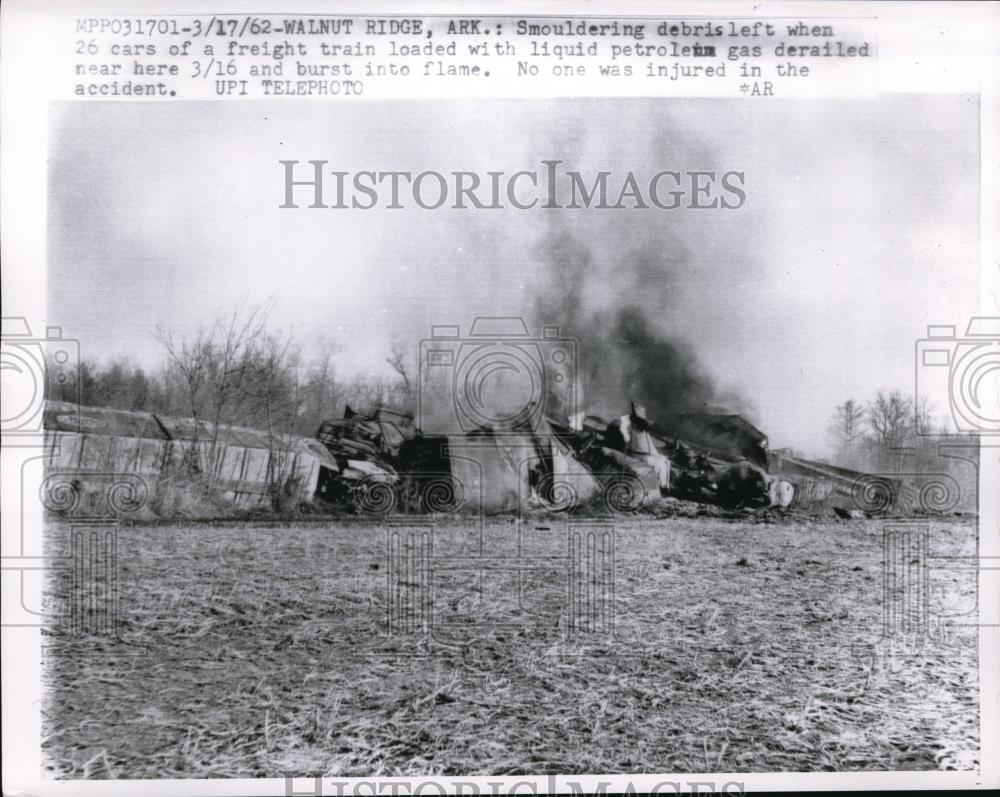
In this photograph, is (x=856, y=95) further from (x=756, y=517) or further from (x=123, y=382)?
(x=123, y=382)

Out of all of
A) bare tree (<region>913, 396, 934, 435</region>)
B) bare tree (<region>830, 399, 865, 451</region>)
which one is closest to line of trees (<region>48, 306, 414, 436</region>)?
bare tree (<region>830, 399, 865, 451</region>)

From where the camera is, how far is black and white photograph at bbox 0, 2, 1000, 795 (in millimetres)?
3582

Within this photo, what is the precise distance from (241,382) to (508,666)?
6.39ft

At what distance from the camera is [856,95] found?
12.0 ft

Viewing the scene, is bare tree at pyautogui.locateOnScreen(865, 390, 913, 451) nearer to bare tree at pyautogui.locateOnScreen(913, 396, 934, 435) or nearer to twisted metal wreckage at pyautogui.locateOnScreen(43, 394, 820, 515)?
bare tree at pyautogui.locateOnScreen(913, 396, 934, 435)

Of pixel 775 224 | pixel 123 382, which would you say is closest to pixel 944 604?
pixel 775 224

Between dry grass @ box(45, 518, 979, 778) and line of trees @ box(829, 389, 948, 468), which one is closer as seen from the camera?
dry grass @ box(45, 518, 979, 778)

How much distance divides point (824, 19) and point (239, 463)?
3715 millimetres

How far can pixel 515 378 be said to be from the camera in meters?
3.66

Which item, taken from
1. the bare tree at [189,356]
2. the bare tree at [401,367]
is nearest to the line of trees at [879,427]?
the bare tree at [401,367]

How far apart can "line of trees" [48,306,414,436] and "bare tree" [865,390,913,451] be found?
2.35 m

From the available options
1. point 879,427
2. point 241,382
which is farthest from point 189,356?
point 879,427

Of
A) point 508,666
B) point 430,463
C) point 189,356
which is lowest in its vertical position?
point 508,666

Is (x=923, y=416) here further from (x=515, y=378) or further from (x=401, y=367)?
(x=401, y=367)
